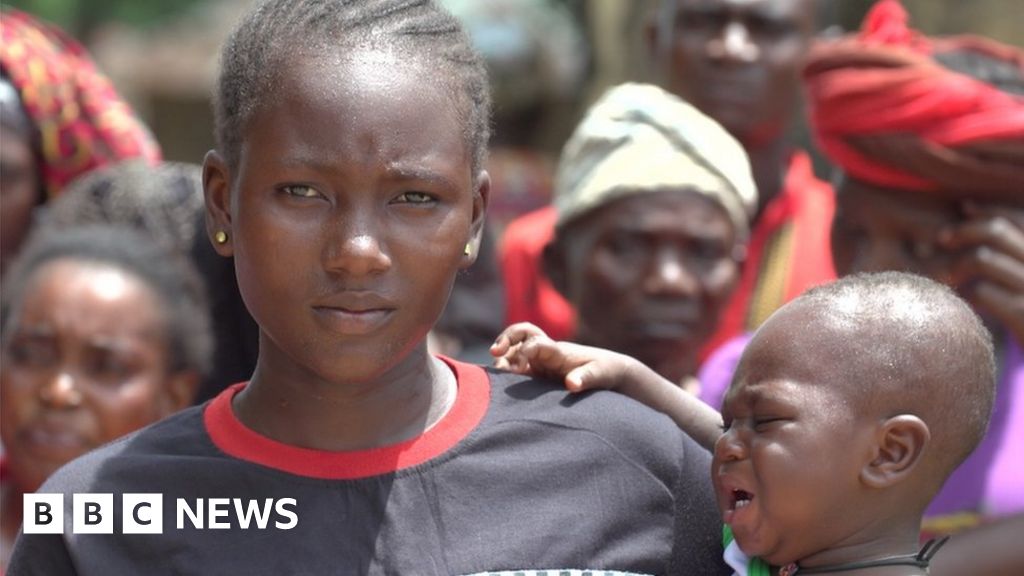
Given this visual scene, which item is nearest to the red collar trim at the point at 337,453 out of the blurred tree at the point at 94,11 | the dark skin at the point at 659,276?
the dark skin at the point at 659,276

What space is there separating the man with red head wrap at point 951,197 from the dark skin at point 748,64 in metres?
1.24

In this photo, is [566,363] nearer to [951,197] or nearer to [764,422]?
[764,422]

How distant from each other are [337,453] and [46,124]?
2462 millimetres

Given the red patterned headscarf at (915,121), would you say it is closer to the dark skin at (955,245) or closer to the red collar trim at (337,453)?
the dark skin at (955,245)

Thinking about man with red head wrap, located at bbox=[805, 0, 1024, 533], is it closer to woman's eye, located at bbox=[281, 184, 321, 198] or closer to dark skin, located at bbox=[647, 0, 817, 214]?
dark skin, located at bbox=[647, 0, 817, 214]

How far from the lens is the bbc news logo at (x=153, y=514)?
2.47 meters

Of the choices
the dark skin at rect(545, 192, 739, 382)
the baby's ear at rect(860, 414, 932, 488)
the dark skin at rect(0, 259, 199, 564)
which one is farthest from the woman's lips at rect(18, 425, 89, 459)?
the baby's ear at rect(860, 414, 932, 488)

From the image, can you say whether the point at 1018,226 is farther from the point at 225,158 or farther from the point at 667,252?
the point at 225,158

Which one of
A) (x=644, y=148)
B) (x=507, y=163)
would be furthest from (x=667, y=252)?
(x=507, y=163)

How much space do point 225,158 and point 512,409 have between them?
1.81ft

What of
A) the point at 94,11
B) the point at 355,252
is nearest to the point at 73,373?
the point at 355,252

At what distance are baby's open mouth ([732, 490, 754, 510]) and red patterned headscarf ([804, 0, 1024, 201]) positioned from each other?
1329 mm

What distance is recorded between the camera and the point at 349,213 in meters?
2.43

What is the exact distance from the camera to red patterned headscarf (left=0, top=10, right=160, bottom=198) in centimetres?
475
